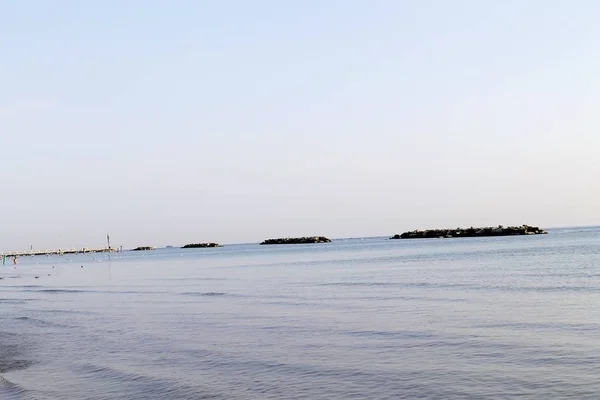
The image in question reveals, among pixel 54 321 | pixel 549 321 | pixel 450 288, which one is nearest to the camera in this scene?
pixel 549 321

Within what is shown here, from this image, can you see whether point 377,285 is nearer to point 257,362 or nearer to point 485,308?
point 485,308

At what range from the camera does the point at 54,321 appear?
3012 cm

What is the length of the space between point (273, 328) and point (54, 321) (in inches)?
487

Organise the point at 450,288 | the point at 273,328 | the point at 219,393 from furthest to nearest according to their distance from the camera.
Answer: the point at 450,288 → the point at 273,328 → the point at 219,393

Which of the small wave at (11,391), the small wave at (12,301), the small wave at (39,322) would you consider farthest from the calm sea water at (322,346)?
the small wave at (12,301)

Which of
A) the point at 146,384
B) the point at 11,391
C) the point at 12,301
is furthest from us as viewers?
the point at 12,301

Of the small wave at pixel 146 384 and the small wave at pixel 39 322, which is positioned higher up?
the small wave at pixel 39 322

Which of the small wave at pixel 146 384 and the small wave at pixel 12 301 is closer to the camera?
the small wave at pixel 146 384

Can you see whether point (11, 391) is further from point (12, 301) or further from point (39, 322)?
point (12, 301)

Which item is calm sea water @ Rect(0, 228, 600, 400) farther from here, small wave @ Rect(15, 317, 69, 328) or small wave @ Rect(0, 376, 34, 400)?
small wave @ Rect(15, 317, 69, 328)

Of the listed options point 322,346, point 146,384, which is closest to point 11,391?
point 146,384

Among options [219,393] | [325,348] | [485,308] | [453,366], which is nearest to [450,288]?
[485,308]

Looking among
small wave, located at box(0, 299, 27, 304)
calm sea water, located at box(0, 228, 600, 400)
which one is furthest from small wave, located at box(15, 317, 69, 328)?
small wave, located at box(0, 299, 27, 304)

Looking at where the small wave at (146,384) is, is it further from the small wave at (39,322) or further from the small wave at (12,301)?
the small wave at (12,301)
